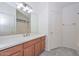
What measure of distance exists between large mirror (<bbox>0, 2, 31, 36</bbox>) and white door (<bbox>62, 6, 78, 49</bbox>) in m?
0.70

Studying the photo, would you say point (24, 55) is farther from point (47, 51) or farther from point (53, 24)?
point (53, 24)

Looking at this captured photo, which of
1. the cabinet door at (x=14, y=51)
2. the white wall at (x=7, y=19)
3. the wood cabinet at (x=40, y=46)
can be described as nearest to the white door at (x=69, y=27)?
the wood cabinet at (x=40, y=46)

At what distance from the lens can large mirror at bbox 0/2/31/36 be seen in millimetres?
2016

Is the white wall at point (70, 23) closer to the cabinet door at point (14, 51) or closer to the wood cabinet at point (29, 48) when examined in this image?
the wood cabinet at point (29, 48)

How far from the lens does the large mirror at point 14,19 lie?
2.02 metres

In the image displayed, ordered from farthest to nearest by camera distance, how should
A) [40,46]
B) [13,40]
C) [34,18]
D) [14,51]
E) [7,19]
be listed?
1. [40,46]
2. [34,18]
3. [7,19]
4. [13,40]
5. [14,51]

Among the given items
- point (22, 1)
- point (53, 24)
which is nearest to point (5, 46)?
point (22, 1)

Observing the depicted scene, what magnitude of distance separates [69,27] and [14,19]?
1.10 metres

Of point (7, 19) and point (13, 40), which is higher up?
point (7, 19)

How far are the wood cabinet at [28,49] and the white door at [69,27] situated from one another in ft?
1.51

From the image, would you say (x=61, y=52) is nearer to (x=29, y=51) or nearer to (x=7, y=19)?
(x=29, y=51)

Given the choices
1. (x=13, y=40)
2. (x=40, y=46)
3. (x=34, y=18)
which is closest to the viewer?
(x=13, y=40)

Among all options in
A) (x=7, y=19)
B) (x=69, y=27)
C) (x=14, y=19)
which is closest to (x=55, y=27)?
(x=69, y=27)

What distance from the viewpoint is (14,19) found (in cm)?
229
